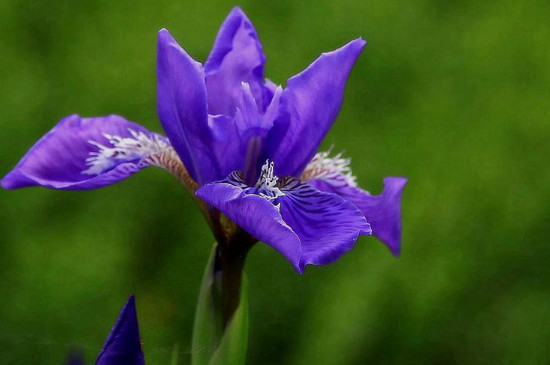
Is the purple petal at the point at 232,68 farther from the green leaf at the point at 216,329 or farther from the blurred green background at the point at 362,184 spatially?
the blurred green background at the point at 362,184

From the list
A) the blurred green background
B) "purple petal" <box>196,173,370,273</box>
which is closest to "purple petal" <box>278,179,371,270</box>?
"purple petal" <box>196,173,370,273</box>

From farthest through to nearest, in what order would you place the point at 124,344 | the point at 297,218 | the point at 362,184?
the point at 362,184 < the point at 297,218 < the point at 124,344

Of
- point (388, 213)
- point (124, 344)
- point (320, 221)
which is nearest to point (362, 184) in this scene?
point (388, 213)

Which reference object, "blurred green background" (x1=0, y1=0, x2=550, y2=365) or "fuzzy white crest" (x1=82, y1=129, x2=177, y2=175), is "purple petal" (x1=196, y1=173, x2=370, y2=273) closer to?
"fuzzy white crest" (x1=82, y1=129, x2=177, y2=175)

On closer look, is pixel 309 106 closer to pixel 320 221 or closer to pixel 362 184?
pixel 320 221

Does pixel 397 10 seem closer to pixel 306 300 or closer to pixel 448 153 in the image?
pixel 448 153

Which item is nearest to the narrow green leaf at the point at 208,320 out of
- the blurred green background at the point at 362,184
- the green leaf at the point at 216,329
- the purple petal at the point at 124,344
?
the green leaf at the point at 216,329

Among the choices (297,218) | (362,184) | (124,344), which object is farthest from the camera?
Result: (362,184)
